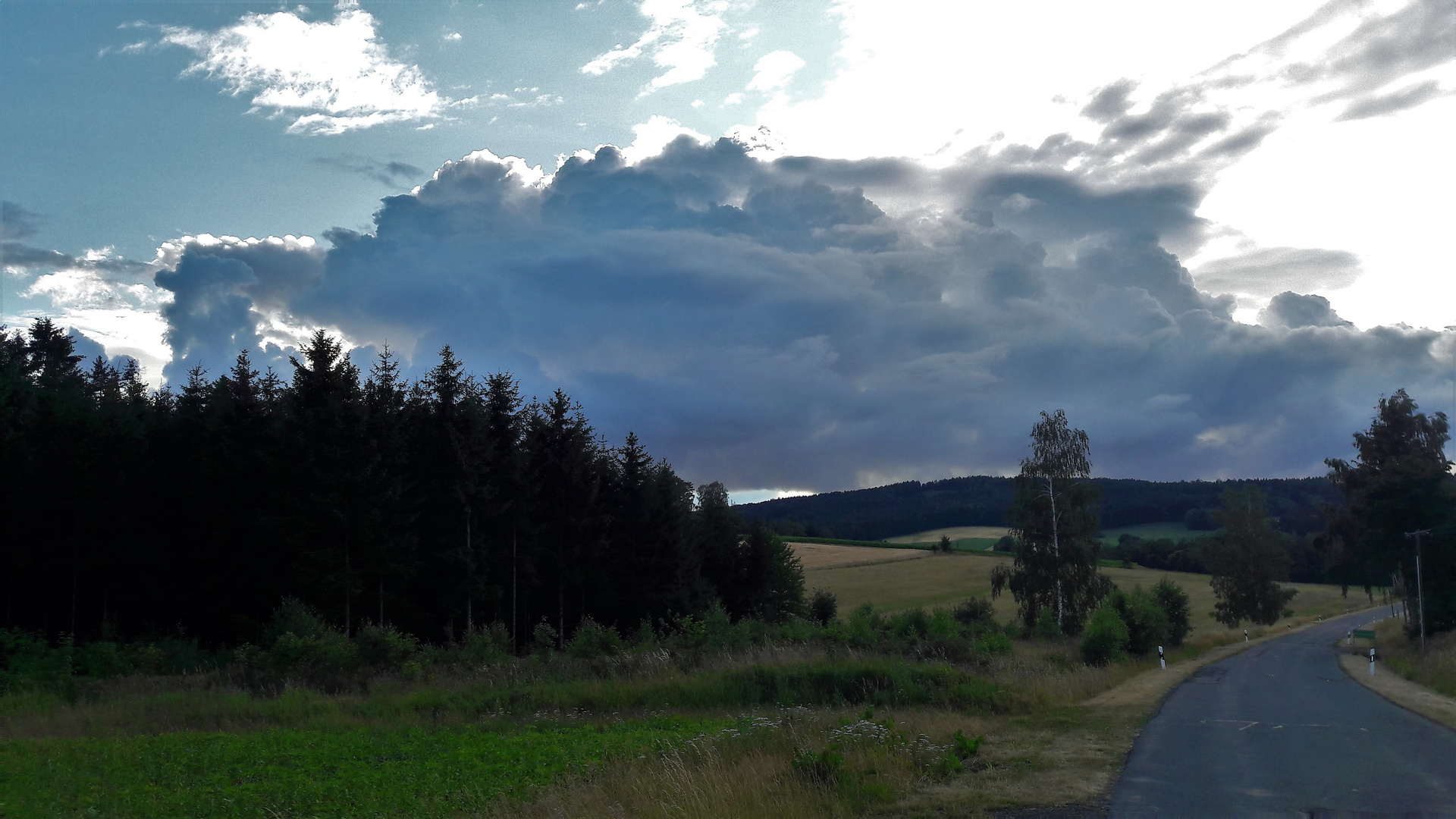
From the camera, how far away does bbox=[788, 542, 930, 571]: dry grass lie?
106375 millimetres

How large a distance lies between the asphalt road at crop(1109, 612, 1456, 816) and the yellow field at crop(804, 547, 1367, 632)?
4791cm

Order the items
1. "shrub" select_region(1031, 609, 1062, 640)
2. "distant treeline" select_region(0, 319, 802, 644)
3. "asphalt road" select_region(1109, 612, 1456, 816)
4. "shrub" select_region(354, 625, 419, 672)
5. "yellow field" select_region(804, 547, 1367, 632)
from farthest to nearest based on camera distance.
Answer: "yellow field" select_region(804, 547, 1367, 632) < "shrub" select_region(1031, 609, 1062, 640) < "distant treeline" select_region(0, 319, 802, 644) < "shrub" select_region(354, 625, 419, 672) < "asphalt road" select_region(1109, 612, 1456, 816)

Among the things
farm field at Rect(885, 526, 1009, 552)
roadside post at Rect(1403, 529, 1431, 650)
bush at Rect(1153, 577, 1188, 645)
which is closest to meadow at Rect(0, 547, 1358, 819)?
roadside post at Rect(1403, 529, 1431, 650)

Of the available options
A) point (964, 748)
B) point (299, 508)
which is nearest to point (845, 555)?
point (299, 508)

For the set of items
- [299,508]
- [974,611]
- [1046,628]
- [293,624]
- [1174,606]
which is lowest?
[974,611]

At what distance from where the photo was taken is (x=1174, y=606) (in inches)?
2288

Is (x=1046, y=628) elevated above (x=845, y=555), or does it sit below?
above

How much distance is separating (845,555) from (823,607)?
1539 inches

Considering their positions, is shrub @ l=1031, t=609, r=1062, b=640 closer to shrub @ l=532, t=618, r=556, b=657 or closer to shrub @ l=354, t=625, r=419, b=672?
shrub @ l=532, t=618, r=556, b=657

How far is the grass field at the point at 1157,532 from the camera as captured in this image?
485ft

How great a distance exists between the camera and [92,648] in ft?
Result: 98.0

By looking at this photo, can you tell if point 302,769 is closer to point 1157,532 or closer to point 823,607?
point 823,607

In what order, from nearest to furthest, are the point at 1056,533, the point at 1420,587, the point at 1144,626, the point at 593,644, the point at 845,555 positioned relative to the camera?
the point at 593,644
the point at 1420,587
the point at 1144,626
the point at 1056,533
the point at 845,555

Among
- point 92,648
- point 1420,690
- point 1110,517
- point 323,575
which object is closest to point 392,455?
point 323,575
